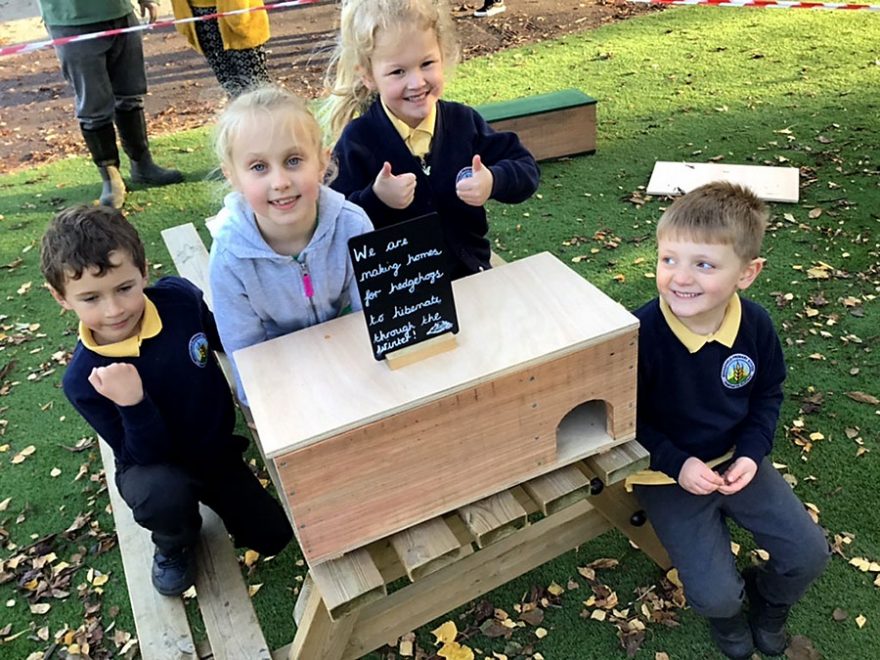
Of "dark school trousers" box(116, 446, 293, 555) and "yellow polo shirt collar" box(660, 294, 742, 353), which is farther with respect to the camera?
"dark school trousers" box(116, 446, 293, 555)

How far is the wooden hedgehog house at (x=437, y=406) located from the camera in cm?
146

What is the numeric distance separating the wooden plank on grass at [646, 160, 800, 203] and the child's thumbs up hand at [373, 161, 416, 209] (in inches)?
108

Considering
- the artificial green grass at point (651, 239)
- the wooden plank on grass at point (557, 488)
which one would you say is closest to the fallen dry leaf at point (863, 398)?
the artificial green grass at point (651, 239)

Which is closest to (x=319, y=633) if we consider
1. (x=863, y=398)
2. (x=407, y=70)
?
(x=407, y=70)

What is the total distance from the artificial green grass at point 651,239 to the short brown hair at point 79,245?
47.8 inches

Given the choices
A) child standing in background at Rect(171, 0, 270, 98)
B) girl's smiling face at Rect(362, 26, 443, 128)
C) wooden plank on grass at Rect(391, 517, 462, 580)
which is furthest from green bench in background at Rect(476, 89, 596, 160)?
wooden plank on grass at Rect(391, 517, 462, 580)

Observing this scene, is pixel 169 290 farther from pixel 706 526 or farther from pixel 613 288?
pixel 613 288

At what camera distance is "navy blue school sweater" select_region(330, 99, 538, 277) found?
233cm

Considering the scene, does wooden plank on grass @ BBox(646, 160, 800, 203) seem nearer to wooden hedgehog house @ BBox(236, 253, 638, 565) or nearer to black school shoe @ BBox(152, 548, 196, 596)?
wooden hedgehog house @ BBox(236, 253, 638, 565)

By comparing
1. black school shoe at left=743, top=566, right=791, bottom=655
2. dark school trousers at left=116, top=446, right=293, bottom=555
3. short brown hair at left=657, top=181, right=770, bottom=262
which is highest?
short brown hair at left=657, top=181, right=770, bottom=262

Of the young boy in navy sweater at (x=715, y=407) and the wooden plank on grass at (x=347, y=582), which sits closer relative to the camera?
the wooden plank on grass at (x=347, y=582)

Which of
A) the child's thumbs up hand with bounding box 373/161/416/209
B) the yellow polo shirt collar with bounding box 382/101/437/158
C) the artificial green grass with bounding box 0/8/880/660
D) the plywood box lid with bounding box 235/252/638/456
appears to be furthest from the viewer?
the artificial green grass with bounding box 0/8/880/660

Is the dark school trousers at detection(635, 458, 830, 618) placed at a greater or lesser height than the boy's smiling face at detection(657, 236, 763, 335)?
lesser

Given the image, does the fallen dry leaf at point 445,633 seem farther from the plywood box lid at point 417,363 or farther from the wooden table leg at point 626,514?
the plywood box lid at point 417,363
